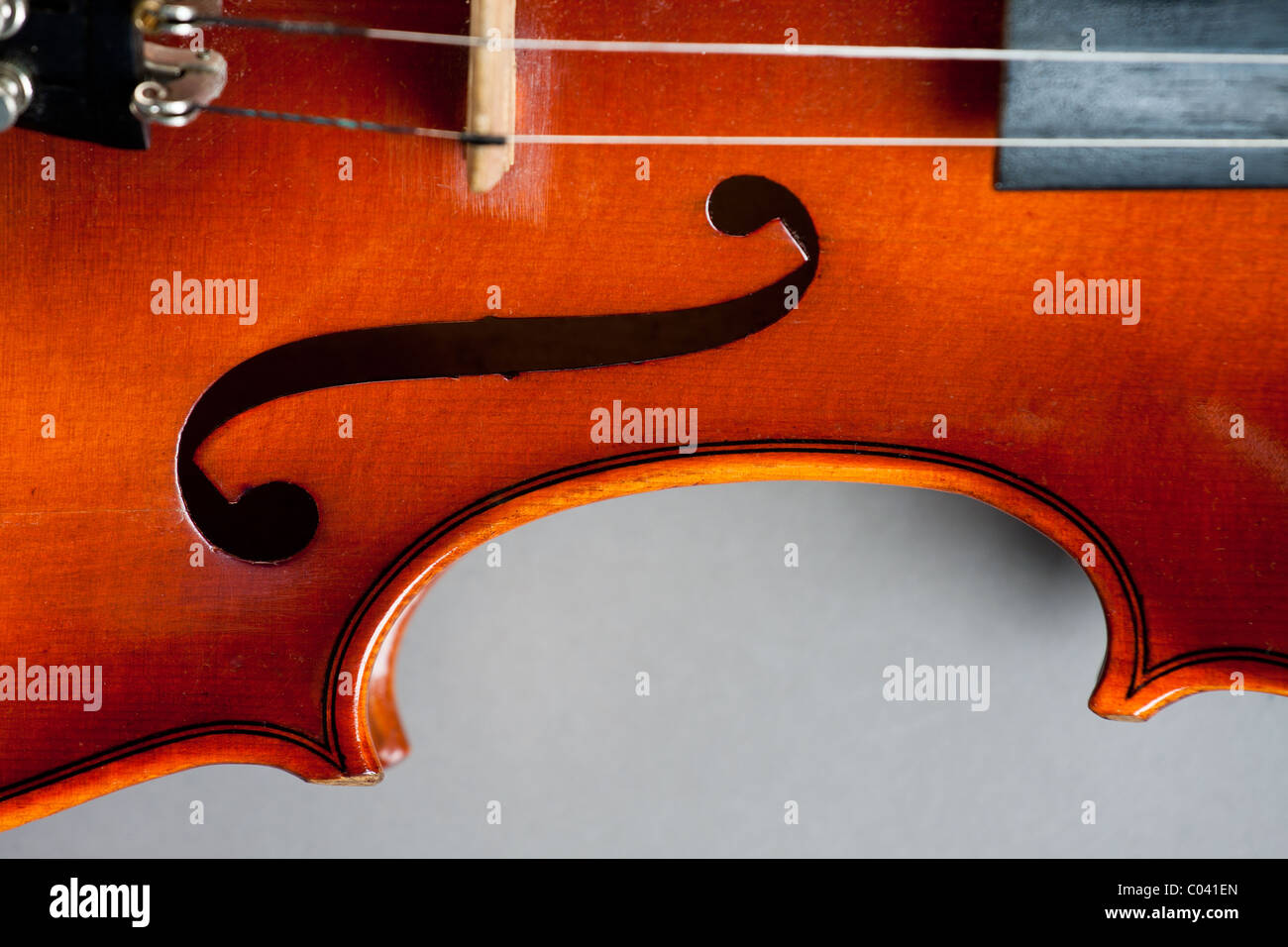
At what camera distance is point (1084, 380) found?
0.95 meters

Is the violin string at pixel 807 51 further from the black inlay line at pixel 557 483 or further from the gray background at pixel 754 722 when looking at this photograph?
the gray background at pixel 754 722

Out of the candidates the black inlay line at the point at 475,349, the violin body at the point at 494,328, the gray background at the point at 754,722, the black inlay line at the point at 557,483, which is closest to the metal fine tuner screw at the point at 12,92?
the violin body at the point at 494,328

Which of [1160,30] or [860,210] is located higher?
[1160,30]

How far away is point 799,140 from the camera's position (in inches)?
36.3

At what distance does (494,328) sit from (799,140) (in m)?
0.34

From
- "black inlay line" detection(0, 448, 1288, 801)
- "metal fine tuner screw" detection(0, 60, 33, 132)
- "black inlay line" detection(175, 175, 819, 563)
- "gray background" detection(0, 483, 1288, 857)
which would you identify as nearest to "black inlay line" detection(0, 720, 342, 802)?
"black inlay line" detection(0, 448, 1288, 801)

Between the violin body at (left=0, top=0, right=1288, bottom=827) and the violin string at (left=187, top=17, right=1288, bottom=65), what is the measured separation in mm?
13

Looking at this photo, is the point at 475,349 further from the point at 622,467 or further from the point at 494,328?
→ the point at 622,467

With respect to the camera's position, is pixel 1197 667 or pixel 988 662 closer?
pixel 1197 667

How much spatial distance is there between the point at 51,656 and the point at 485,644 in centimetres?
57

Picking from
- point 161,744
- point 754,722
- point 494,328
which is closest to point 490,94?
point 494,328

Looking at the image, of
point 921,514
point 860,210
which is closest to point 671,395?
point 860,210
